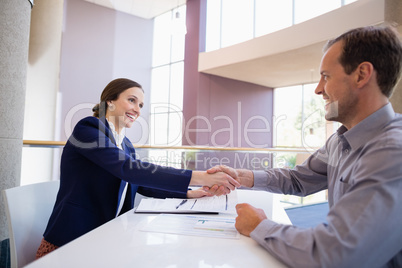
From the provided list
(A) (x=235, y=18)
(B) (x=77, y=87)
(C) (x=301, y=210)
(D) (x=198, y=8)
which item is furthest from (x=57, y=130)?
(C) (x=301, y=210)

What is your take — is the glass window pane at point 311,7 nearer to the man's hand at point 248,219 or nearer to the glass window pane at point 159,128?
the man's hand at point 248,219

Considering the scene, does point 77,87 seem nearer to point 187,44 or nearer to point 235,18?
point 187,44

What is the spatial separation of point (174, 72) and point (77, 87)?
11.9 feet

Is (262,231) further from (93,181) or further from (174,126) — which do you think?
(174,126)

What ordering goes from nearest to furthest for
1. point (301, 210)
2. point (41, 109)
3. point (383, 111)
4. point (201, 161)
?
point (383, 111) < point (201, 161) < point (301, 210) < point (41, 109)

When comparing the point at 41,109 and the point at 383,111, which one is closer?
the point at 383,111

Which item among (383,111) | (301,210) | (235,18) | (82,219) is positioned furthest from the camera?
(235,18)

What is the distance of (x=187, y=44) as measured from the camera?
9227 millimetres

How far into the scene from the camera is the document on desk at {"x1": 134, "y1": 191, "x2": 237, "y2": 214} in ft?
4.41

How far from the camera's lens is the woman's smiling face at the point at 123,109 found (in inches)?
78.7

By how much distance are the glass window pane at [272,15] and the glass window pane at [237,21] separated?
23 centimetres

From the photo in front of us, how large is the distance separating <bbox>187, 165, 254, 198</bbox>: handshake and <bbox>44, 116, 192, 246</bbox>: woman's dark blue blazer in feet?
0.36

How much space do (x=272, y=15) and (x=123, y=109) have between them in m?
7.00

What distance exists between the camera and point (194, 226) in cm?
113
